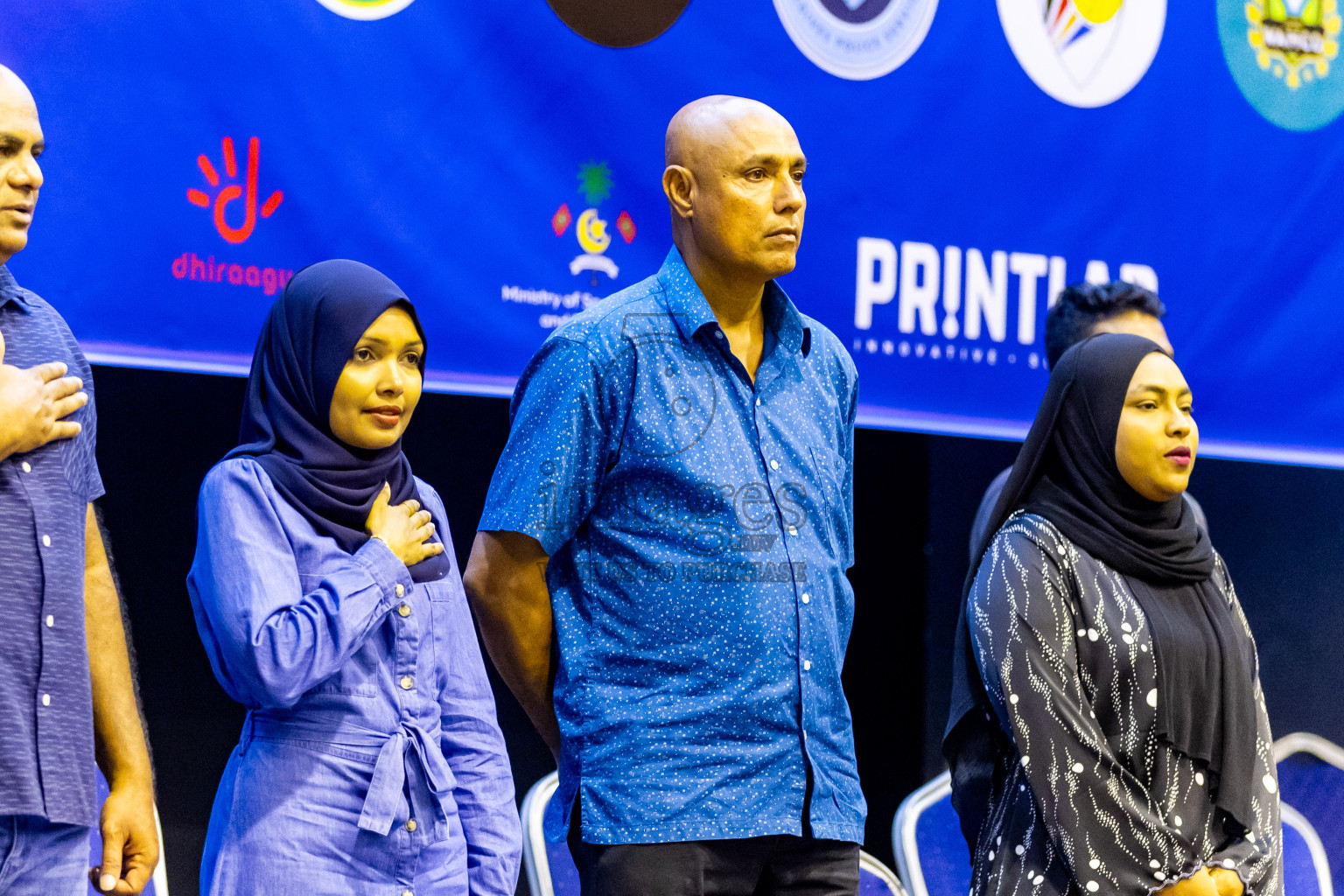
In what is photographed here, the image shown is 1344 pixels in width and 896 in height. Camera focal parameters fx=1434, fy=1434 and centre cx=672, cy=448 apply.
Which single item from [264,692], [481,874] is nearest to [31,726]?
[264,692]

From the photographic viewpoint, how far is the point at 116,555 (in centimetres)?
277

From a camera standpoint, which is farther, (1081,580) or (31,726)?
(1081,580)

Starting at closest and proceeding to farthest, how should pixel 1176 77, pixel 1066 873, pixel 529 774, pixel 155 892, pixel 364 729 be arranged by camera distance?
pixel 364 729 → pixel 1066 873 → pixel 155 892 → pixel 529 774 → pixel 1176 77

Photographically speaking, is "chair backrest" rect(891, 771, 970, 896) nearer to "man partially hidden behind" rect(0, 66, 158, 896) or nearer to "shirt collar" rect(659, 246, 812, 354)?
"shirt collar" rect(659, 246, 812, 354)

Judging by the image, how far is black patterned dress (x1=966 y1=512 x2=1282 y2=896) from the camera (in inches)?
87.4

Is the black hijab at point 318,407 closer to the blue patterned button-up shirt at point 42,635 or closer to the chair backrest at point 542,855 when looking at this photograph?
the blue patterned button-up shirt at point 42,635

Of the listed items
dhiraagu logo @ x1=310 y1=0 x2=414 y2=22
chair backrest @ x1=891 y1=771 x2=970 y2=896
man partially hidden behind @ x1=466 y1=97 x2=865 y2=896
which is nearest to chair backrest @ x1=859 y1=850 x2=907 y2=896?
chair backrest @ x1=891 y1=771 x2=970 y2=896

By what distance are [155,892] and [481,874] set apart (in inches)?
40.3

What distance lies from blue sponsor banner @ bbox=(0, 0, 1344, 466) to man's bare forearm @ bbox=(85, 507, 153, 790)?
773 mm

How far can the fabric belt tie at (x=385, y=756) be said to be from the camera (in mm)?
1901

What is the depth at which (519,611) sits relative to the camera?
7.03 feet

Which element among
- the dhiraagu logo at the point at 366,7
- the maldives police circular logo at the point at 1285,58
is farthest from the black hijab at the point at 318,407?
the maldives police circular logo at the point at 1285,58

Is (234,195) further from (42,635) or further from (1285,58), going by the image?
(1285,58)

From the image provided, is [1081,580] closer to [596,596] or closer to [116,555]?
[596,596]
